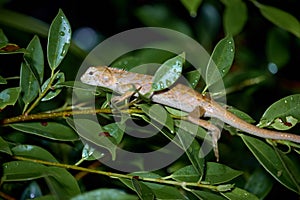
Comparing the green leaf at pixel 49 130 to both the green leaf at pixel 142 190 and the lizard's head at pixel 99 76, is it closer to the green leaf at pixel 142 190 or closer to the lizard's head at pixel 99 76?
the green leaf at pixel 142 190

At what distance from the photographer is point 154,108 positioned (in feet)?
3.88

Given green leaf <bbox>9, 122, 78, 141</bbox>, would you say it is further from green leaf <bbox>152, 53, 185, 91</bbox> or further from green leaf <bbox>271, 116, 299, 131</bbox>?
green leaf <bbox>271, 116, 299, 131</bbox>

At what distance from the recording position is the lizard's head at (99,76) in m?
2.01

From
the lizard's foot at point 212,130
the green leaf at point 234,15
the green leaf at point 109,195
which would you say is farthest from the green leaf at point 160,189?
the green leaf at point 234,15

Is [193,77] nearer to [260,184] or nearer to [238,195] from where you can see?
[238,195]

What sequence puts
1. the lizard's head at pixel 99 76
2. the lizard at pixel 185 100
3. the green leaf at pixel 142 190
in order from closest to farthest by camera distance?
the green leaf at pixel 142 190 < the lizard at pixel 185 100 < the lizard's head at pixel 99 76

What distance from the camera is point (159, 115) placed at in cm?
115

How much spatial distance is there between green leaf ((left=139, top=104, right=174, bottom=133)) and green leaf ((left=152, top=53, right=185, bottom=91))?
2.6 inches

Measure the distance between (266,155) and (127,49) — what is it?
4.70 feet

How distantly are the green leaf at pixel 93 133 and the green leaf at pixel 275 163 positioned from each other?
382mm

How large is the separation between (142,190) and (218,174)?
0.82 feet

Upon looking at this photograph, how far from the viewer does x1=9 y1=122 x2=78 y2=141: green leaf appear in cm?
129

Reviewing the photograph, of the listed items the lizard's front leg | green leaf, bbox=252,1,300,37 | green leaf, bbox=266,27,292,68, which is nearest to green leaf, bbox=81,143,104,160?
the lizard's front leg

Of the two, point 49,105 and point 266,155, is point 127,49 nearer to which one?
point 49,105
